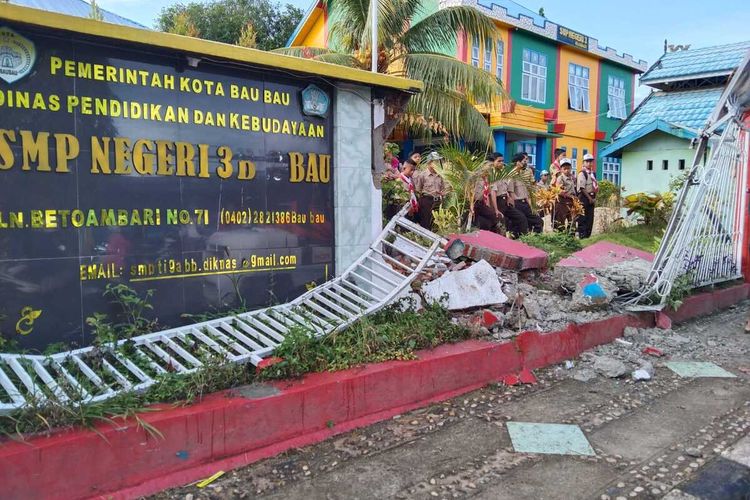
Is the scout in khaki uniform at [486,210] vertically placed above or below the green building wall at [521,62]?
below

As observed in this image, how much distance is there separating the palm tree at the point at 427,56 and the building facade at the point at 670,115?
4.90 meters

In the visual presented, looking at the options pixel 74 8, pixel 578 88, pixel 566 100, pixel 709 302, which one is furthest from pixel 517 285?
pixel 578 88

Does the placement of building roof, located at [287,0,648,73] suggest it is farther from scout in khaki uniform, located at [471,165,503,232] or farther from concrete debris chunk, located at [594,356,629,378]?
concrete debris chunk, located at [594,356,629,378]

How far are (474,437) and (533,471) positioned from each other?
0.52 metres

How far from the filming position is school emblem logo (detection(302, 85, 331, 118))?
486 centimetres

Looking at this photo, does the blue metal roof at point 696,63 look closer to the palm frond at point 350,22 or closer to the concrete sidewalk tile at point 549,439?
the palm frond at point 350,22

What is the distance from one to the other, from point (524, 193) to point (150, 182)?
25.6ft

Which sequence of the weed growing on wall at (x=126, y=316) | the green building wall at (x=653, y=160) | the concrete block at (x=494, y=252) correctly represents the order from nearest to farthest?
the weed growing on wall at (x=126, y=316) → the concrete block at (x=494, y=252) → the green building wall at (x=653, y=160)

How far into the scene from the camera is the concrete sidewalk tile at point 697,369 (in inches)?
208

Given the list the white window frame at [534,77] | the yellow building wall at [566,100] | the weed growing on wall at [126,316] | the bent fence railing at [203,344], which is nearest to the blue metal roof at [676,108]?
the white window frame at [534,77]

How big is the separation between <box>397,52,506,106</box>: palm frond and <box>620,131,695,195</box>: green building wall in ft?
16.8

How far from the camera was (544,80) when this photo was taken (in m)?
21.8

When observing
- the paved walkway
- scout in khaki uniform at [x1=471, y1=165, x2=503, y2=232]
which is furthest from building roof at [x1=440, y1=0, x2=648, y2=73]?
the paved walkway

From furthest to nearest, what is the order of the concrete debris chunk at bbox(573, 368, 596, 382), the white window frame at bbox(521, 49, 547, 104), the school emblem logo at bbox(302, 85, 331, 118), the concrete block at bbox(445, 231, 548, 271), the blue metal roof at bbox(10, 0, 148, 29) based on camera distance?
the white window frame at bbox(521, 49, 547, 104)
the blue metal roof at bbox(10, 0, 148, 29)
the concrete block at bbox(445, 231, 548, 271)
the concrete debris chunk at bbox(573, 368, 596, 382)
the school emblem logo at bbox(302, 85, 331, 118)
